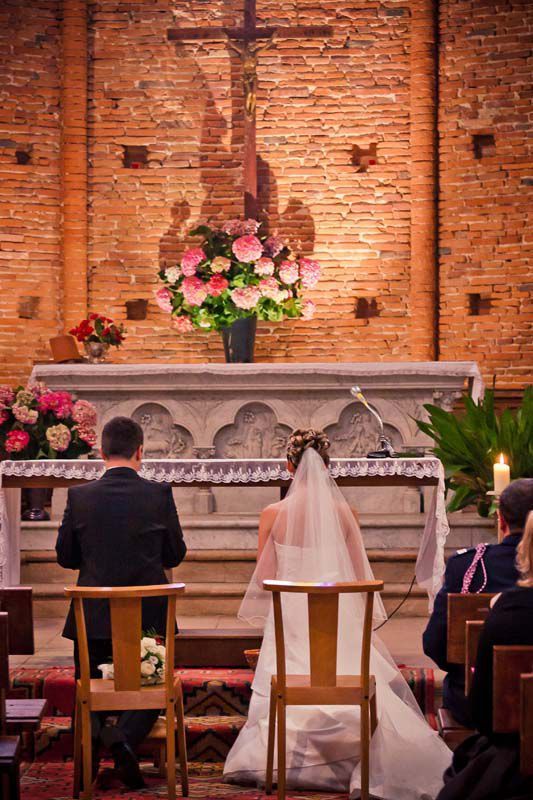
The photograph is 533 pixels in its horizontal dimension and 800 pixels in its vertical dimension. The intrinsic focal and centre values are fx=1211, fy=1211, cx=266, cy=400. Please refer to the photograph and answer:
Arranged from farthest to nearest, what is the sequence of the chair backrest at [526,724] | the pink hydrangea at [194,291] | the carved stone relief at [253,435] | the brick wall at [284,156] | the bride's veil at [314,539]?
the brick wall at [284,156] < the pink hydrangea at [194,291] < the carved stone relief at [253,435] < the bride's veil at [314,539] < the chair backrest at [526,724]

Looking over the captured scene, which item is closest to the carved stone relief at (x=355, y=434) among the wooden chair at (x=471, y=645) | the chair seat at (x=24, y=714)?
the chair seat at (x=24, y=714)

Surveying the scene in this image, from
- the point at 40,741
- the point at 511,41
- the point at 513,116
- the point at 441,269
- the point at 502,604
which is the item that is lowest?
the point at 40,741

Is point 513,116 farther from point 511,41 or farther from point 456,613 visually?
point 456,613

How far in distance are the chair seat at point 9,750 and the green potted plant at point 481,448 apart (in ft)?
12.0

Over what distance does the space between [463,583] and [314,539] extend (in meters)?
0.92

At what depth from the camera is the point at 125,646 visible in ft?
15.1

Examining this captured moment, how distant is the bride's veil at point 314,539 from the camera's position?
528 centimetres

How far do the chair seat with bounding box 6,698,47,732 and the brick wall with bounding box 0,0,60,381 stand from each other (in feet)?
22.2

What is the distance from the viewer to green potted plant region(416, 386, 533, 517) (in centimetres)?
698

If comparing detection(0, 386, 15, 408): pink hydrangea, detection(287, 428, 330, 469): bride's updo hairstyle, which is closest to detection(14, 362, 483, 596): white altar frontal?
detection(0, 386, 15, 408): pink hydrangea

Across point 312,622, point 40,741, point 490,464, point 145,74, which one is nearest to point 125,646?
point 312,622

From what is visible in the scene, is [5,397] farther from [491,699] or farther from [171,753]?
[491,699]

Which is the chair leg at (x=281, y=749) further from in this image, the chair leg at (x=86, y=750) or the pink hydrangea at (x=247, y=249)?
the pink hydrangea at (x=247, y=249)

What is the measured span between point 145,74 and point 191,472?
5.96 meters
